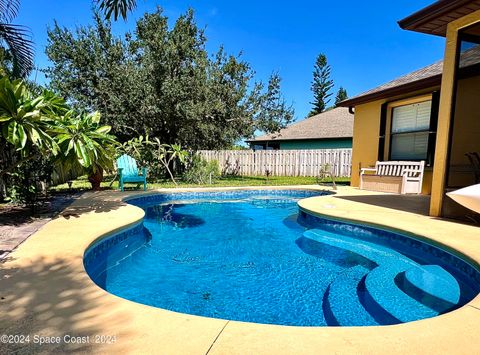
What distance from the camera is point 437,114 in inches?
292

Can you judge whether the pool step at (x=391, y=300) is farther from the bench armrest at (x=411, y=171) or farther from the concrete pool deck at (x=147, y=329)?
the bench armrest at (x=411, y=171)

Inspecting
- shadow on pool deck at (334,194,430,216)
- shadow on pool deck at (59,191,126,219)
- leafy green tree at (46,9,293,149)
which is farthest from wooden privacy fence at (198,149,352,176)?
shadow on pool deck at (59,191,126,219)

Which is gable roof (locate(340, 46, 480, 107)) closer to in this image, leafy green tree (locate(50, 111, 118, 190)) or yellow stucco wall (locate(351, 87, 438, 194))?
yellow stucco wall (locate(351, 87, 438, 194))

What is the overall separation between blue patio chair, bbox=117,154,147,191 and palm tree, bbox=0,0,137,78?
3681 mm

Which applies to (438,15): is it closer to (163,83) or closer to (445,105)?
(445,105)

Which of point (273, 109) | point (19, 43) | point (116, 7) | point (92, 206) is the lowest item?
point (92, 206)

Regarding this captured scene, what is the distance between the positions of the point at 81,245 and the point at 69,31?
13257 millimetres

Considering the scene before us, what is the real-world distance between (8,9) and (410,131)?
1017 centimetres

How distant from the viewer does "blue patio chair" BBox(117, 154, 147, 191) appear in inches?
349

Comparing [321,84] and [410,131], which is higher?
[321,84]

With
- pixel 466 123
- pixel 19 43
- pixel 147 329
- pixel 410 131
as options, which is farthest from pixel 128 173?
pixel 466 123

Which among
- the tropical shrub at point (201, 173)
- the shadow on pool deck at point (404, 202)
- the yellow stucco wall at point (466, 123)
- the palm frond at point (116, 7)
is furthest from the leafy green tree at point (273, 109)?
Result: the palm frond at point (116, 7)

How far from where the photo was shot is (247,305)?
9.82 ft

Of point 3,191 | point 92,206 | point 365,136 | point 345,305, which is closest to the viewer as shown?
point 345,305
